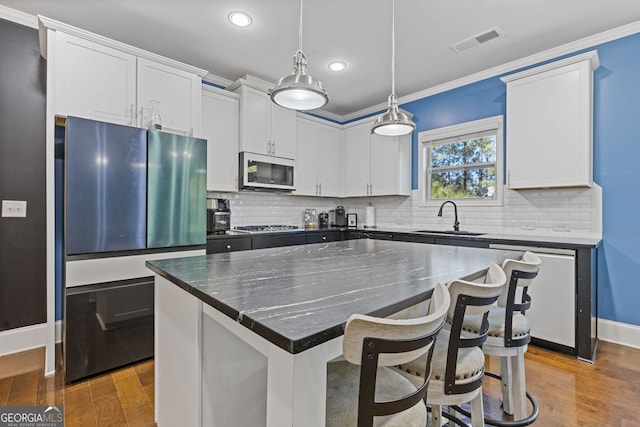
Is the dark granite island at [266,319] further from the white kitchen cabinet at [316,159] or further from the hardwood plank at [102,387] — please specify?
the white kitchen cabinet at [316,159]

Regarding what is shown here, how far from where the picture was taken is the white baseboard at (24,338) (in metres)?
2.41

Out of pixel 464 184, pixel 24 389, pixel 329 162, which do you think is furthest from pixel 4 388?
pixel 464 184

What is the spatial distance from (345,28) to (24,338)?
12.2 feet

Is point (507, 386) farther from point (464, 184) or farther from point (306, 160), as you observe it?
point (306, 160)

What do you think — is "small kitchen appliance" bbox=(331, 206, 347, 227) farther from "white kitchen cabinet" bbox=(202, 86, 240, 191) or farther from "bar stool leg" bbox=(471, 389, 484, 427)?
"bar stool leg" bbox=(471, 389, 484, 427)

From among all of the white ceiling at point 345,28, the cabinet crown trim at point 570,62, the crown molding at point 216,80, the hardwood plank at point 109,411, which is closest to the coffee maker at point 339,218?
the white ceiling at point 345,28

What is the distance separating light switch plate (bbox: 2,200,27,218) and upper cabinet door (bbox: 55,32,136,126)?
88 cm

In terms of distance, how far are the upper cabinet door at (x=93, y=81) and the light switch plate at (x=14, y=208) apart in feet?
2.89

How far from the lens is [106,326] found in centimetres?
214

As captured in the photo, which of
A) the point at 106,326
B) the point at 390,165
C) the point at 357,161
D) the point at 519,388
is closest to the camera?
the point at 519,388

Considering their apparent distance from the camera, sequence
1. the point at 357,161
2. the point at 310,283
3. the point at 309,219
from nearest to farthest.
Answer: the point at 310,283 → the point at 357,161 → the point at 309,219

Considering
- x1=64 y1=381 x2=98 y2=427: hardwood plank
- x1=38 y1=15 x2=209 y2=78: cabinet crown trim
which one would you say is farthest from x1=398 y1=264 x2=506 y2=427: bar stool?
x1=38 y1=15 x2=209 y2=78: cabinet crown trim

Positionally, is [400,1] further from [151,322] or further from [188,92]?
[151,322]

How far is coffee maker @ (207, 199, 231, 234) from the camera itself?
318 centimetres
